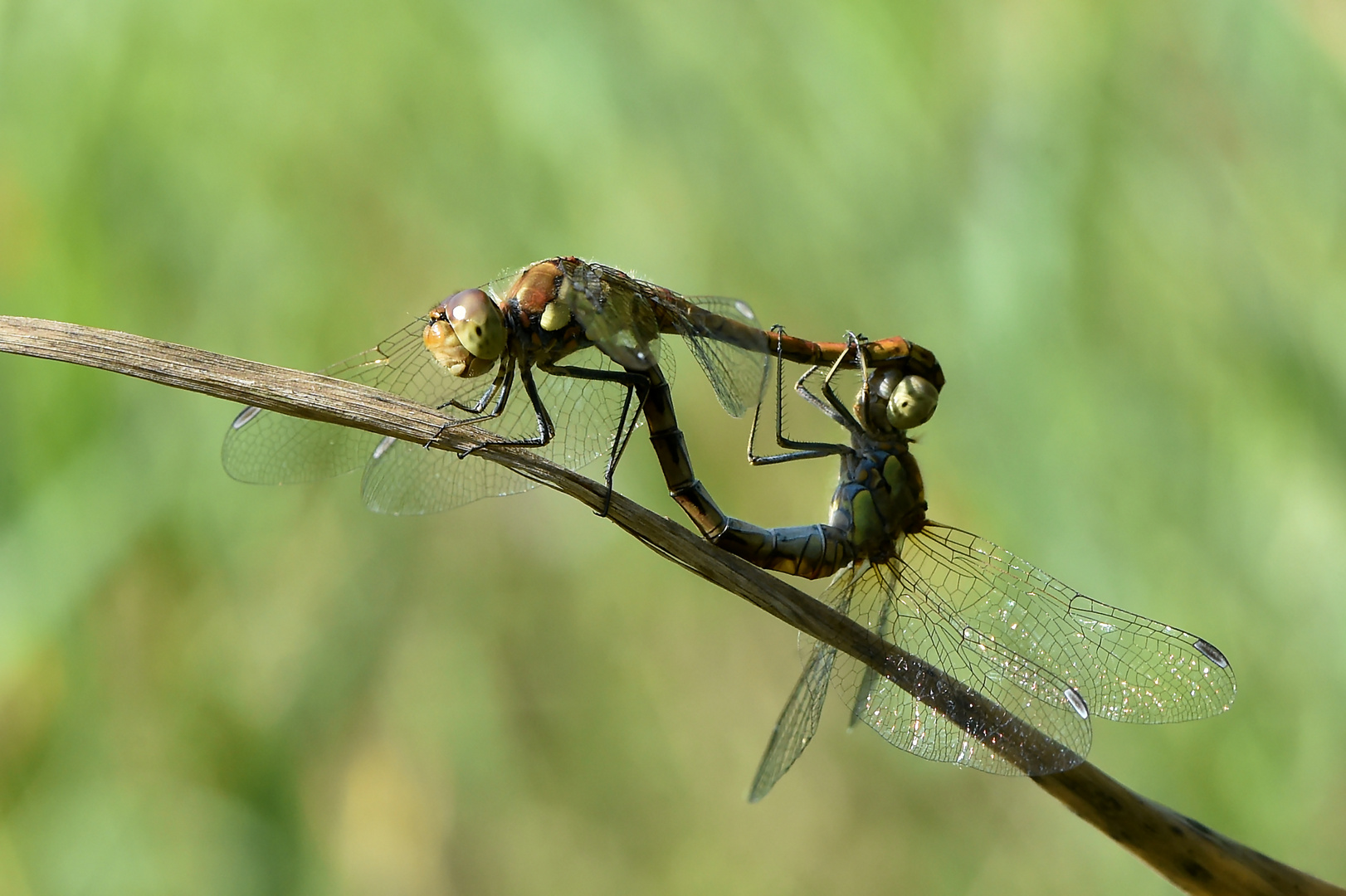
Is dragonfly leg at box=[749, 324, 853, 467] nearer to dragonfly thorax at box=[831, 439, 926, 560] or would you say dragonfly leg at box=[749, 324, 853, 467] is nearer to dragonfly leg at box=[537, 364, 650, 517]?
dragonfly thorax at box=[831, 439, 926, 560]

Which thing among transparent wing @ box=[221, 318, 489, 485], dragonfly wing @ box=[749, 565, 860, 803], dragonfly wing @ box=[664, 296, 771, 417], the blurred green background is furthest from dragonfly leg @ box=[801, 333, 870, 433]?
transparent wing @ box=[221, 318, 489, 485]

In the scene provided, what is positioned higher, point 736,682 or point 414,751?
point 736,682

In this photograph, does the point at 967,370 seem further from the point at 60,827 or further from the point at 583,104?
the point at 60,827

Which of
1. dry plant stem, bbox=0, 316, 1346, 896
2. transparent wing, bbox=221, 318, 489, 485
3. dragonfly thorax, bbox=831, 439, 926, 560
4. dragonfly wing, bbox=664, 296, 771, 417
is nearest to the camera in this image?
dry plant stem, bbox=0, 316, 1346, 896

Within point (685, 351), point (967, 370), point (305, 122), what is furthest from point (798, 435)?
point (305, 122)

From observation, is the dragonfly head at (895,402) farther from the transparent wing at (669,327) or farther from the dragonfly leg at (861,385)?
the transparent wing at (669,327)

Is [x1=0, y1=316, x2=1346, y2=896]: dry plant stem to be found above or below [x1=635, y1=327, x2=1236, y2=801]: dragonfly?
below

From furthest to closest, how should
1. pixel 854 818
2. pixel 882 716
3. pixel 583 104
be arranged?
pixel 854 818 < pixel 583 104 < pixel 882 716
